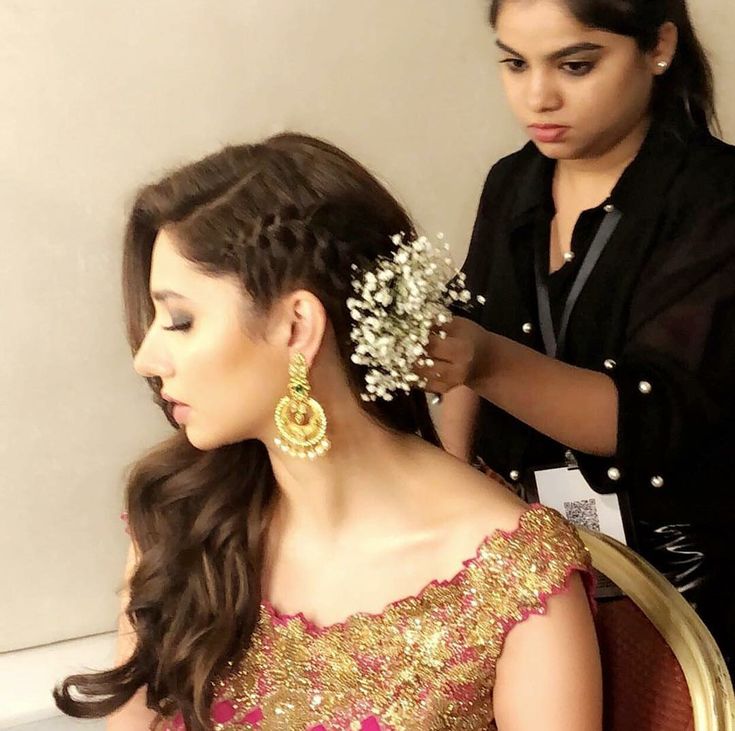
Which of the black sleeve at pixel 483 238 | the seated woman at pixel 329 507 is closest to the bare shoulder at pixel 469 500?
the seated woman at pixel 329 507

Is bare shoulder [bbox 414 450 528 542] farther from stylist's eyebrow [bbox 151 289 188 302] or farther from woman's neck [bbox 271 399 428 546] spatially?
stylist's eyebrow [bbox 151 289 188 302]

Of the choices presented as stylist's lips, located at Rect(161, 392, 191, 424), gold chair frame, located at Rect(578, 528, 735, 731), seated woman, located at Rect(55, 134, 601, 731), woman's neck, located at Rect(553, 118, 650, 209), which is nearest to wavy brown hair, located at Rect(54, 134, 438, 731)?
seated woman, located at Rect(55, 134, 601, 731)

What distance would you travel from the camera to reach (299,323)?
2.53ft

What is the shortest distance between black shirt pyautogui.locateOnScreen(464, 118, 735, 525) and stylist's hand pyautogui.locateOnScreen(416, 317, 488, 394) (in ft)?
0.35

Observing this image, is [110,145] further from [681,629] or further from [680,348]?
[681,629]

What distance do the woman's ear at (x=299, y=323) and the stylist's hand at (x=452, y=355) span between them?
0.10m

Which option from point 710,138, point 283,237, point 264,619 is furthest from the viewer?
point 710,138

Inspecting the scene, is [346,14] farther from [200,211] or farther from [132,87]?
[200,211]

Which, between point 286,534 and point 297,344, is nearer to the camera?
point 297,344

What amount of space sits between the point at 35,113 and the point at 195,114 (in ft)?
0.64

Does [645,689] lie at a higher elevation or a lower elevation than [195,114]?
lower

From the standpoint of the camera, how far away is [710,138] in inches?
40.4

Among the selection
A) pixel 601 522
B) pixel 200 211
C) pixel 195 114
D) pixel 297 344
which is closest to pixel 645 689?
pixel 601 522

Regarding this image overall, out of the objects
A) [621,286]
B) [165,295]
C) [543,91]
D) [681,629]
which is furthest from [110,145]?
[681,629]
